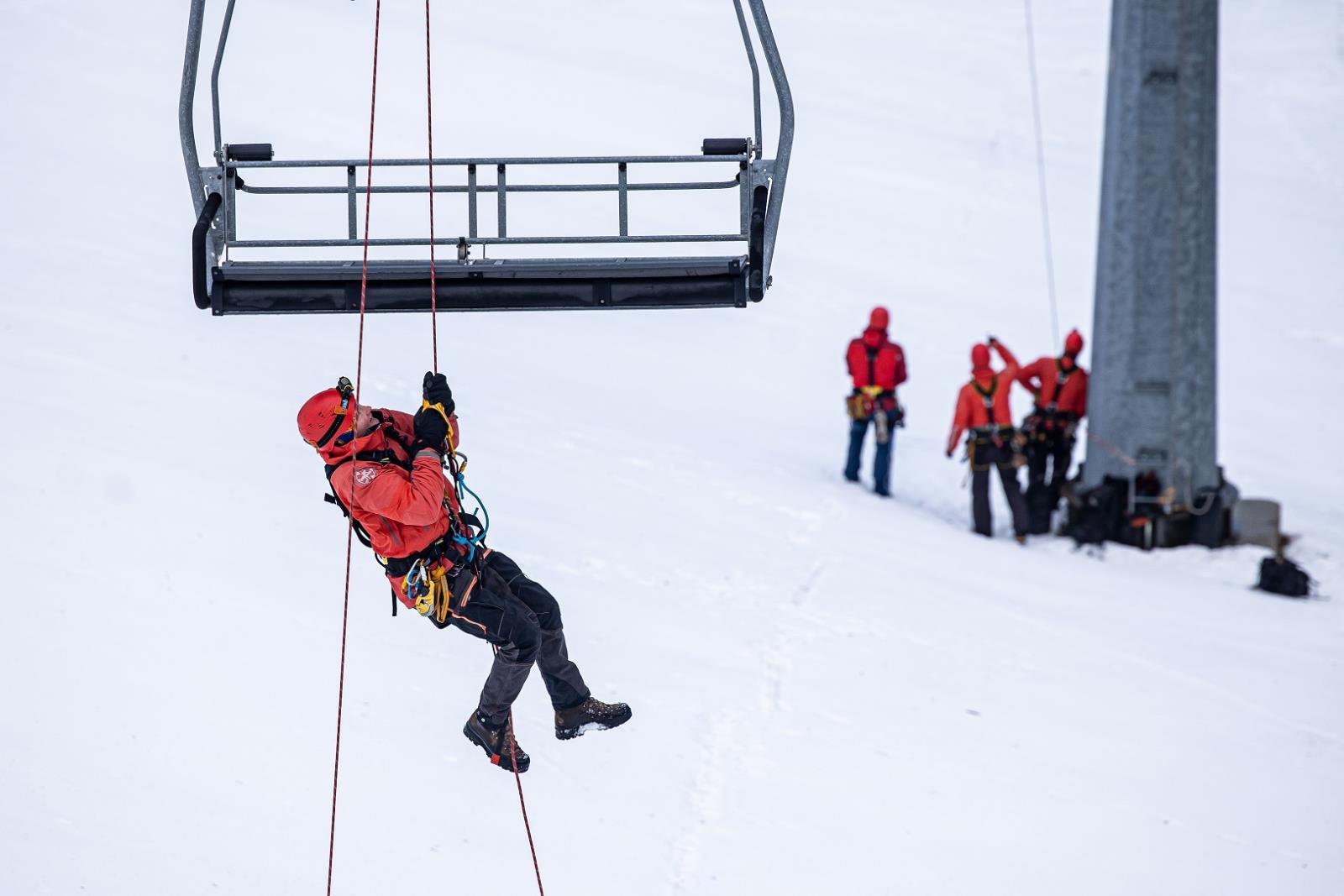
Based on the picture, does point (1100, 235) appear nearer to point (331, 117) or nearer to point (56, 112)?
point (331, 117)

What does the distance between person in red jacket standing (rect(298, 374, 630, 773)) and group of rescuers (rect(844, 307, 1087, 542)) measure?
7.96 m

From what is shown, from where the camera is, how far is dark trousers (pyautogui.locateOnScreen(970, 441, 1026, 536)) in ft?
47.8

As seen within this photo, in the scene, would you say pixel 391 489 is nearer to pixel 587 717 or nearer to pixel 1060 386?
pixel 587 717

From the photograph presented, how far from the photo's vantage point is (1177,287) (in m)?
15.5

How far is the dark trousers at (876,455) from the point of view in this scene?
14945mm

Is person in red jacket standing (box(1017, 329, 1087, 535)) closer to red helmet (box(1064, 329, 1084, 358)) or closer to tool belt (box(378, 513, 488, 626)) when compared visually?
red helmet (box(1064, 329, 1084, 358))

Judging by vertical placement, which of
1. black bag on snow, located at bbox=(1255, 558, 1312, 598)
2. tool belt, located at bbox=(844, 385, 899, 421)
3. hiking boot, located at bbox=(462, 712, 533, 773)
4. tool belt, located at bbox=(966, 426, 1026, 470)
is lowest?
black bag on snow, located at bbox=(1255, 558, 1312, 598)

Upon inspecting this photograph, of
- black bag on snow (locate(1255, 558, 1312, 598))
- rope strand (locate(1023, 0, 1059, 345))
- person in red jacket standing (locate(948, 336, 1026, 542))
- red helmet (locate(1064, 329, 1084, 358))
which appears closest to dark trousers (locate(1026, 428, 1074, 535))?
person in red jacket standing (locate(948, 336, 1026, 542))

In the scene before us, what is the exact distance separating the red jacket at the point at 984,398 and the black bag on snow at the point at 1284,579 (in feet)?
8.67

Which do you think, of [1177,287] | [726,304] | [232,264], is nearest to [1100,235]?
[1177,287]

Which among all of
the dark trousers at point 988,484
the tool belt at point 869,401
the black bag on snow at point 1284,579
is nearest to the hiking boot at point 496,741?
the tool belt at point 869,401

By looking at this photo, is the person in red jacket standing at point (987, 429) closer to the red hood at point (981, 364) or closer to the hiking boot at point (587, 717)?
the red hood at point (981, 364)

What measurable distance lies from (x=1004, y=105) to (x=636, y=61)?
6.52 meters

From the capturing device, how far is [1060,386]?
1541cm
